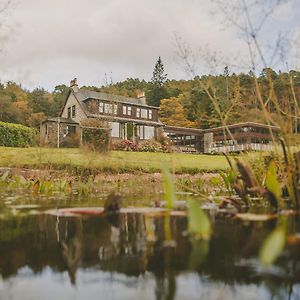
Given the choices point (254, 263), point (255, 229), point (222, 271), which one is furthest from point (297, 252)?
point (255, 229)

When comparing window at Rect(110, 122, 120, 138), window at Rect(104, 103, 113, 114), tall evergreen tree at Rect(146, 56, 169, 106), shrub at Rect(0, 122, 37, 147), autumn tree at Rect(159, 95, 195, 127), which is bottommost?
shrub at Rect(0, 122, 37, 147)

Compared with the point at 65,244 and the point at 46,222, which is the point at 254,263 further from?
the point at 46,222

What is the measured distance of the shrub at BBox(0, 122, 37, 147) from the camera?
960 inches

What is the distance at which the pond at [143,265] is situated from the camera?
3.53 ft

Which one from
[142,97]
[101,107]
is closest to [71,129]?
[101,107]

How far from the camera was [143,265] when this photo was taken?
135 centimetres

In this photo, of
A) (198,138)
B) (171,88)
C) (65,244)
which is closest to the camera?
(65,244)

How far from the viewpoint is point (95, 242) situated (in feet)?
6.06

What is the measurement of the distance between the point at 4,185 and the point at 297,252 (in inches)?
280

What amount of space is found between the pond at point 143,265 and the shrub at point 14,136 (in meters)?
23.2

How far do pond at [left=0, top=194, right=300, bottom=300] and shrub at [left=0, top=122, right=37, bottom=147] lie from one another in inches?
914

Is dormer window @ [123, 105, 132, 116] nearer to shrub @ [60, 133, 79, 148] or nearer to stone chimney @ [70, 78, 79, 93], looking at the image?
stone chimney @ [70, 78, 79, 93]

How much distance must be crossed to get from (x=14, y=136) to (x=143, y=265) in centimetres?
2550

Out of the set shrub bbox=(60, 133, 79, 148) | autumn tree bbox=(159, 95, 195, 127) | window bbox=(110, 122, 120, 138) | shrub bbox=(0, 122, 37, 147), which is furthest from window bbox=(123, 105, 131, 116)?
shrub bbox=(0, 122, 37, 147)
